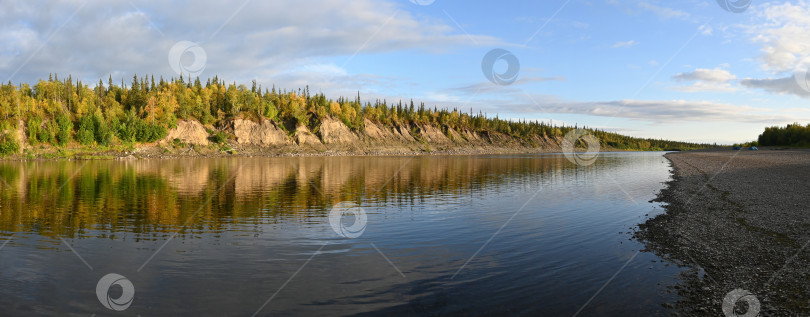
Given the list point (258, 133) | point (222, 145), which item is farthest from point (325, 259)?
point (258, 133)

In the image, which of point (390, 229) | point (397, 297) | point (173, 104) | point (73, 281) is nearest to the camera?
point (397, 297)

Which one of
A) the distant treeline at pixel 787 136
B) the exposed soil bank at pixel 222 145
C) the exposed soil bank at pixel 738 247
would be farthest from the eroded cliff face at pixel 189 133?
the distant treeline at pixel 787 136

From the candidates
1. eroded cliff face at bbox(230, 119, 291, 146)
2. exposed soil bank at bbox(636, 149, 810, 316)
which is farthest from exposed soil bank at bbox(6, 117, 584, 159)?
exposed soil bank at bbox(636, 149, 810, 316)

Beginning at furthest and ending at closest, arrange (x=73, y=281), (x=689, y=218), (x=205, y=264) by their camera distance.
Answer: (x=689, y=218) < (x=205, y=264) < (x=73, y=281)

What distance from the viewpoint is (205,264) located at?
1556cm

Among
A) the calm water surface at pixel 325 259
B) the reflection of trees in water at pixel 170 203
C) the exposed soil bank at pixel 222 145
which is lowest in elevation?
the calm water surface at pixel 325 259

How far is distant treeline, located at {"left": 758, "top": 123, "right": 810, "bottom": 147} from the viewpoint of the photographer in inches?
5807

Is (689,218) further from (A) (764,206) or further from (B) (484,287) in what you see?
(B) (484,287)

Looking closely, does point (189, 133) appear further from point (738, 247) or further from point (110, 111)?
point (738, 247)

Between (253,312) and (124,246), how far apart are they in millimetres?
10700

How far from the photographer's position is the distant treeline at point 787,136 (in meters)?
148

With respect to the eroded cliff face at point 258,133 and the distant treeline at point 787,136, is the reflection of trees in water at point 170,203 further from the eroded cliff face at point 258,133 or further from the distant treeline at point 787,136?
the distant treeline at point 787,136

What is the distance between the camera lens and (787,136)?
16412 centimetres

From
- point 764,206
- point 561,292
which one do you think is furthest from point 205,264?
point 764,206
